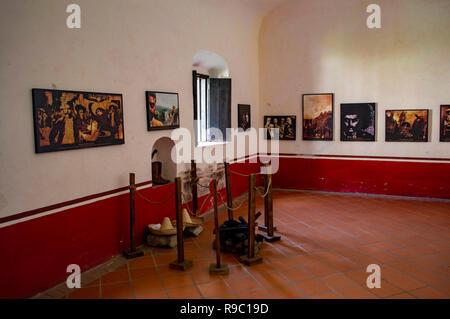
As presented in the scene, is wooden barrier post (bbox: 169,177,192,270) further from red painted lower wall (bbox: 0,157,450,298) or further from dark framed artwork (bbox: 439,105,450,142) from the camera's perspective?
dark framed artwork (bbox: 439,105,450,142)

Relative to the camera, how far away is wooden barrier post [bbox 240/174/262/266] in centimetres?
589

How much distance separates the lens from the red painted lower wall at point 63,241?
182 inches

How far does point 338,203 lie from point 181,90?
522 cm

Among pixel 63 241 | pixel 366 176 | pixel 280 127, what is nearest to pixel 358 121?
pixel 366 176

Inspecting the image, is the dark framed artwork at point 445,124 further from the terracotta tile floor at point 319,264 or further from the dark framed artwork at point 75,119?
the dark framed artwork at point 75,119

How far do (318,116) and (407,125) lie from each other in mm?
2409

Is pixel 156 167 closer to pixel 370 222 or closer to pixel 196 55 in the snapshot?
pixel 196 55

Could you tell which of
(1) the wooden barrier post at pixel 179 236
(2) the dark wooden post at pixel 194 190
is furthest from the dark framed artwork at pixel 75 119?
(2) the dark wooden post at pixel 194 190

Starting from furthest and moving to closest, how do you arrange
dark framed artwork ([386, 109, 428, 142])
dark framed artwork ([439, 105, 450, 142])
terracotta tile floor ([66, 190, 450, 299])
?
dark framed artwork ([386, 109, 428, 142])
dark framed artwork ([439, 105, 450, 142])
terracotta tile floor ([66, 190, 450, 299])

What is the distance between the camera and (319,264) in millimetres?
6027

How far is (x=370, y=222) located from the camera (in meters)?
8.28

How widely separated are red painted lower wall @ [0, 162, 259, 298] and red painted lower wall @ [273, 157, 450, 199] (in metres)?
5.55

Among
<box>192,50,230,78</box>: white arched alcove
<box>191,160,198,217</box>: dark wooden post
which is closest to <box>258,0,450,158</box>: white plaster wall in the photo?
<box>192,50,230,78</box>: white arched alcove

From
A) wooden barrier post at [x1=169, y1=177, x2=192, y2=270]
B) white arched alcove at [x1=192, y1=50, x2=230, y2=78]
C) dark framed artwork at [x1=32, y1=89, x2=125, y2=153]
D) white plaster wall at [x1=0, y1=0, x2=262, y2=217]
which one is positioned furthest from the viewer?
white arched alcove at [x1=192, y1=50, x2=230, y2=78]
